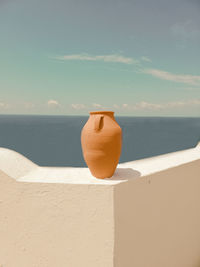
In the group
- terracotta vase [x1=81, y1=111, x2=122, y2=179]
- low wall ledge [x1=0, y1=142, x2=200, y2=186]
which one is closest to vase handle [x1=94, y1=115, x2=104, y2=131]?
terracotta vase [x1=81, y1=111, x2=122, y2=179]

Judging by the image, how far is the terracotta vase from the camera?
136 cm

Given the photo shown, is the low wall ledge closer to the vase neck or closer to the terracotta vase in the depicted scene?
the terracotta vase

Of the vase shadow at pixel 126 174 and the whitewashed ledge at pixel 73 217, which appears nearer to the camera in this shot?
the whitewashed ledge at pixel 73 217

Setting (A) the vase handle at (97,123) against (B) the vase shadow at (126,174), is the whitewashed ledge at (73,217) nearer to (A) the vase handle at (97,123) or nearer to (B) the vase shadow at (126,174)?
(B) the vase shadow at (126,174)

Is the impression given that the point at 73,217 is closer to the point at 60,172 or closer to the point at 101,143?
the point at 60,172

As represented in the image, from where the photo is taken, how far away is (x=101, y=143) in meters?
1.36

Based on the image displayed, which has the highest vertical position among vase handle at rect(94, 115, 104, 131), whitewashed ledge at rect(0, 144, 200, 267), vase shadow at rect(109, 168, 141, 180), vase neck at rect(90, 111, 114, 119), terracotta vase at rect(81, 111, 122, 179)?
vase neck at rect(90, 111, 114, 119)

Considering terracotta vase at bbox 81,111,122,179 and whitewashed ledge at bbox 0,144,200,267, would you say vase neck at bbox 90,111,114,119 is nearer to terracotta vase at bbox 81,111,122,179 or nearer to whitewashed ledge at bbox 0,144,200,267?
terracotta vase at bbox 81,111,122,179

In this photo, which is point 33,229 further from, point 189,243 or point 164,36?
point 164,36

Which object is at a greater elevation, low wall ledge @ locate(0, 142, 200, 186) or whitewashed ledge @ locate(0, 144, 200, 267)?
low wall ledge @ locate(0, 142, 200, 186)

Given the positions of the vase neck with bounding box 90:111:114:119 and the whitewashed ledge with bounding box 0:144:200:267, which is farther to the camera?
the vase neck with bounding box 90:111:114:119

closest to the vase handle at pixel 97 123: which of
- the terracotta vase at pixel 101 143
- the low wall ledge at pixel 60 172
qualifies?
the terracotta vase at pixel 101 143

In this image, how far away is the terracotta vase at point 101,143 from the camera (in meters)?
1.36

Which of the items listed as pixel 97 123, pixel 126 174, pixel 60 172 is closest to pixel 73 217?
pixel 60 172
